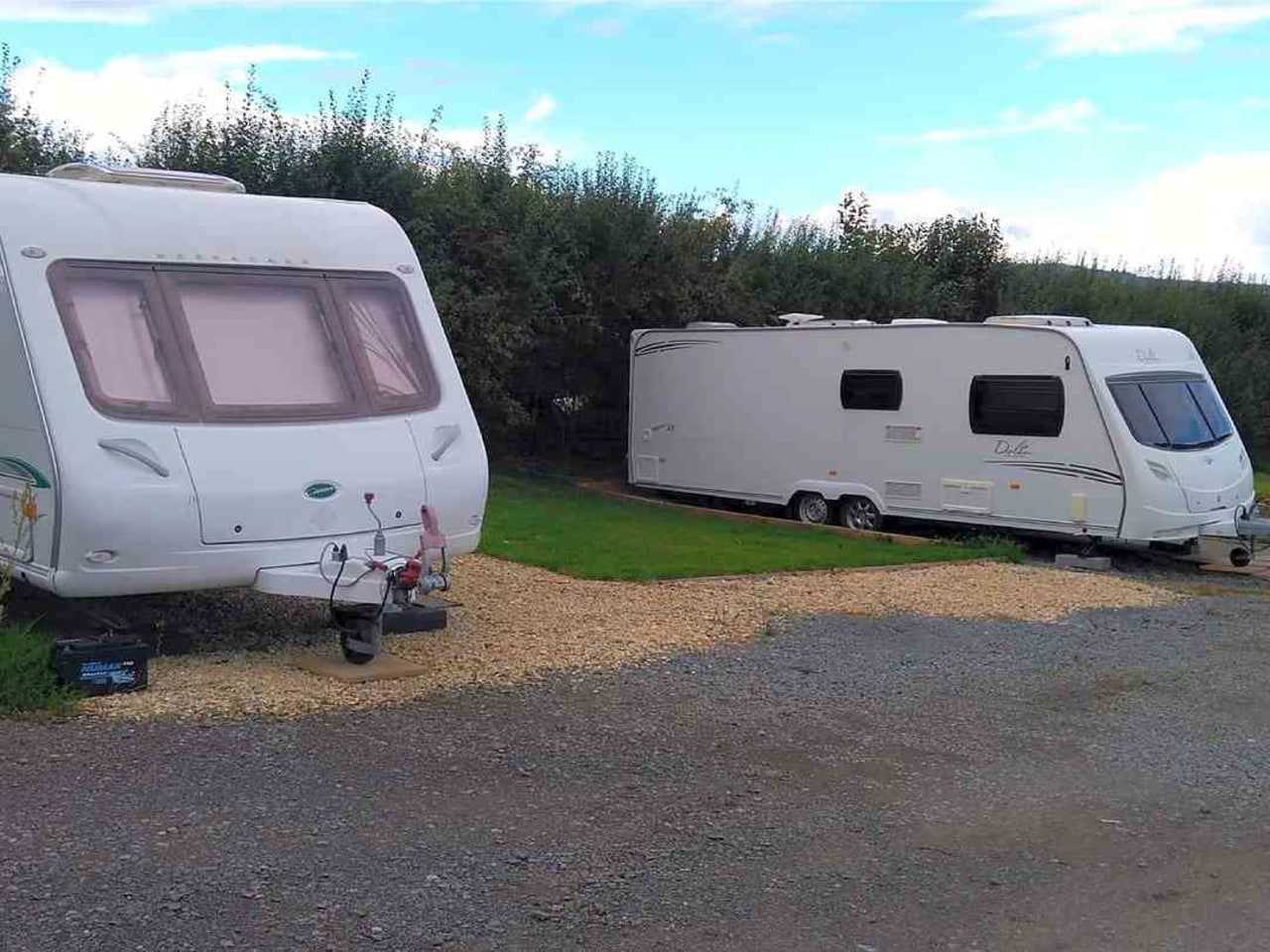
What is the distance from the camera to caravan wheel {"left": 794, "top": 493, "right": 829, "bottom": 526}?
52.0 feet

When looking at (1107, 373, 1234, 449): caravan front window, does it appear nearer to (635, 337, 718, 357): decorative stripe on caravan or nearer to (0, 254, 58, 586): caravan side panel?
(635, 337, 718, 357): decorative stripe on caravan

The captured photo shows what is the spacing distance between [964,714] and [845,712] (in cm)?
63

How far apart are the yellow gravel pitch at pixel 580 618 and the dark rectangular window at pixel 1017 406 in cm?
156

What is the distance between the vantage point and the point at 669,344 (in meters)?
17.3

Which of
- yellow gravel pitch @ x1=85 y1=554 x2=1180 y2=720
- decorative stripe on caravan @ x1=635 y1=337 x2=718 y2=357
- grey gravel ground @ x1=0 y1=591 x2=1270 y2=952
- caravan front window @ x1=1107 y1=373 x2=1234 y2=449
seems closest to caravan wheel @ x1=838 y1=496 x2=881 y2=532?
yellow gravel pitch @ x1=85 y1=554 x2=1180 y2=720

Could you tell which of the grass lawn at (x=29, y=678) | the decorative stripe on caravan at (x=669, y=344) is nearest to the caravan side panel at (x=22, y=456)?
the grass lawn at (x=29, y=678)

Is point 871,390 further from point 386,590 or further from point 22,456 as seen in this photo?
point 22,456

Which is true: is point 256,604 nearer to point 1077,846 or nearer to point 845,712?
point 845,712

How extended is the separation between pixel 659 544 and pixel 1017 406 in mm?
3842

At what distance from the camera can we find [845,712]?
7.46 m

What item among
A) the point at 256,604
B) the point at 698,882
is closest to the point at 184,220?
the point at 256,604

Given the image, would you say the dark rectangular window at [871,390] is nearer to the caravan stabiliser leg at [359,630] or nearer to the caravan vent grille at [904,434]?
the caravan vent grille at [904,434]

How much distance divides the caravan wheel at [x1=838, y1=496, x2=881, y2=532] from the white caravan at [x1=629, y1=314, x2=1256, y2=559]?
22 mm

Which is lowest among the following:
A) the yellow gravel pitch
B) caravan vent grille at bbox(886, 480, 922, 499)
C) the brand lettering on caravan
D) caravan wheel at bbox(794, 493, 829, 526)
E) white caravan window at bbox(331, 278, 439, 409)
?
the yellow gravel pitch
